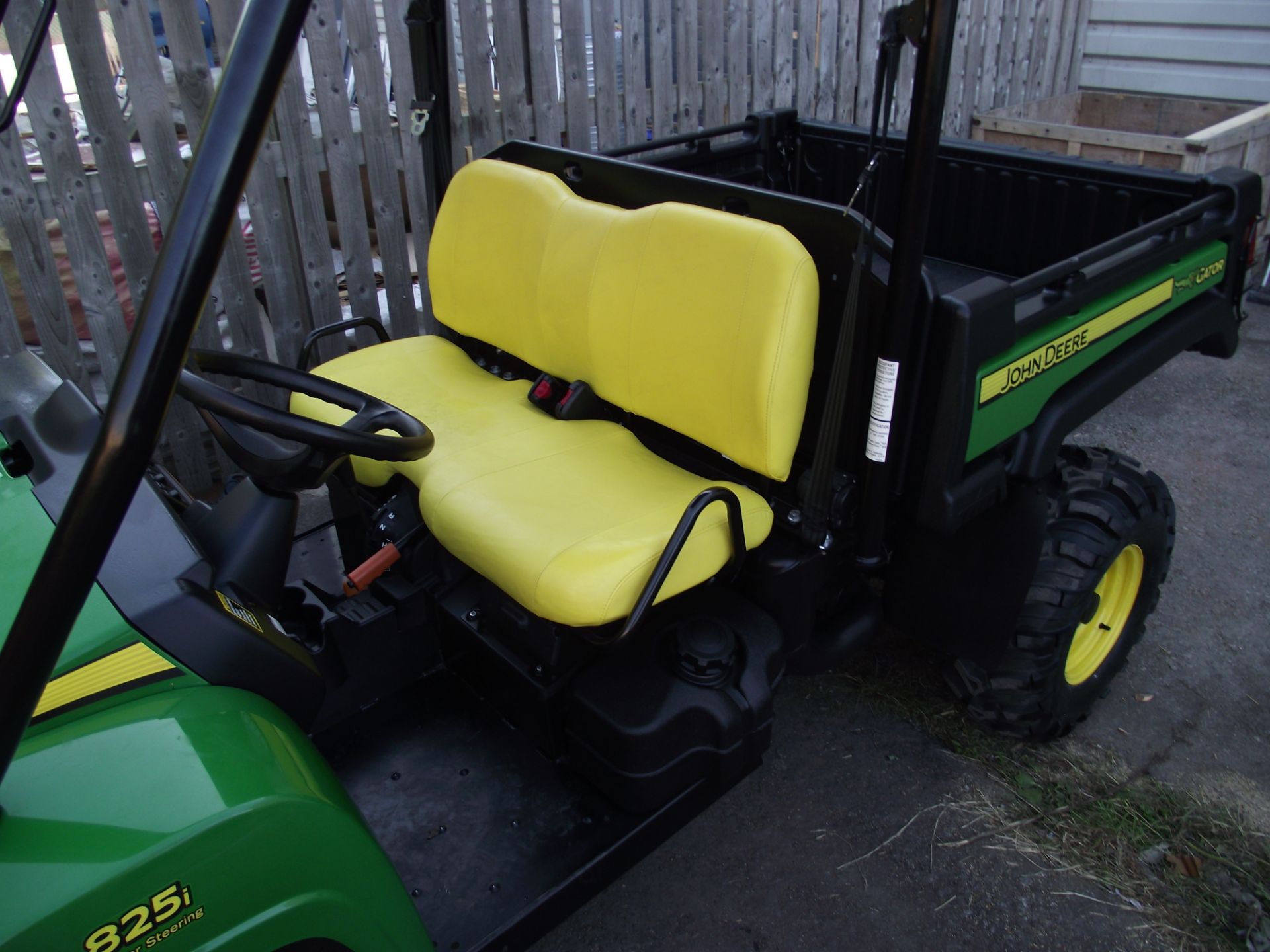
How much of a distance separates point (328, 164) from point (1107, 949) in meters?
3.20

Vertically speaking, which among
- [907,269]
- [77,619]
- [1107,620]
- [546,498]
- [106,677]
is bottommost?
[1107,620]

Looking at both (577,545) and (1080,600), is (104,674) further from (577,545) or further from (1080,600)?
(1080,600)

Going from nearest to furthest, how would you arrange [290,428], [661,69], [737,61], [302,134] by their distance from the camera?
[290,428], [302,134], [661,69], [737,61]

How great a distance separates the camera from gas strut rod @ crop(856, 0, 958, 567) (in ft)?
4.66

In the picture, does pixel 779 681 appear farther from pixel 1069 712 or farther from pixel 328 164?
pixel 328 164

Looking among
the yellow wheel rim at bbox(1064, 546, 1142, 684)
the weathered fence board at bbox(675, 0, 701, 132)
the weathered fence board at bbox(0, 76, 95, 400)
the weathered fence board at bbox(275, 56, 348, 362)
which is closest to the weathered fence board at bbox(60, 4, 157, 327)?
the weathered fence board at bbox(0, 76, 95, 400)

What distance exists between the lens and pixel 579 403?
2254mm

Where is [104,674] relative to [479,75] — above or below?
below

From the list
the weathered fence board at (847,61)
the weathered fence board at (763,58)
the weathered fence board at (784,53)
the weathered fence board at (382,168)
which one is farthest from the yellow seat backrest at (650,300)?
the weathered fence board at (847,61)

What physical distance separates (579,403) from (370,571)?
667 millimetres

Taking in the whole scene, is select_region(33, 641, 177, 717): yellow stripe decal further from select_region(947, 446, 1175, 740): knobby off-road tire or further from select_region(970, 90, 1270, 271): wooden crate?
select_region(970, 90, 1270, 271): wooden crate

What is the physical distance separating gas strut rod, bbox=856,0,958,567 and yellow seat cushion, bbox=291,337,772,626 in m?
0.22

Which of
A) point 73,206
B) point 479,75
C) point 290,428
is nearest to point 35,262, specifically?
point 73,206

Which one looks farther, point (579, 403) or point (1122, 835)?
point (579, 403)
